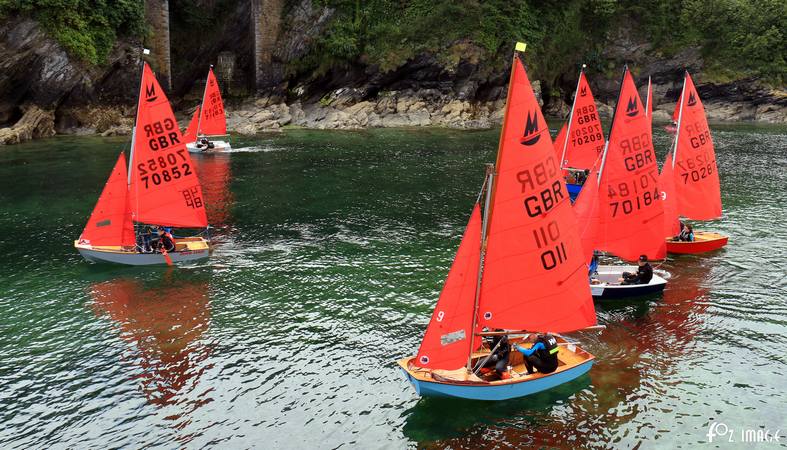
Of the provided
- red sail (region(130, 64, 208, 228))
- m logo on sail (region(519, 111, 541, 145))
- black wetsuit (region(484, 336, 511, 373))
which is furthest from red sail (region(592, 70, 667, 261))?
red sail (region(130, 64, 208, 228))

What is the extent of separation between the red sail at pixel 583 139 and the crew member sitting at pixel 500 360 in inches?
1305

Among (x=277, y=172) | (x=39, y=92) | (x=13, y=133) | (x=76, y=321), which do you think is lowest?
(x=76, y=321)

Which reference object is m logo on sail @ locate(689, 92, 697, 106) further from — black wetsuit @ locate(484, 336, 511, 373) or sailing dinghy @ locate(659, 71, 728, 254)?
black wetsuit @ locate(484, 336, 511, 373)

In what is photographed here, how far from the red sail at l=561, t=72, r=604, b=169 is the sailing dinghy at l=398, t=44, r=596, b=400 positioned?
3134 centimetres

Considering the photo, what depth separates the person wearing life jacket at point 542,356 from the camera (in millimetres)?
22531

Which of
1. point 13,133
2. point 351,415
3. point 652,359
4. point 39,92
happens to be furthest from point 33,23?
point 652,359

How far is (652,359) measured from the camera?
2642 centimetres

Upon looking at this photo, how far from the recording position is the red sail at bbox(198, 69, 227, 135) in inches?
3137

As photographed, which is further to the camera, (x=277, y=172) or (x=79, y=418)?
(x=277, y=172)

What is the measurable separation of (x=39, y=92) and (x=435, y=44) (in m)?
61.1

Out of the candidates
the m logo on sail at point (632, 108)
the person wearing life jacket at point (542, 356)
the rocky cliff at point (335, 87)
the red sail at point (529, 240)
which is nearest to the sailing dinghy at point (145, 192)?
the red sail at point (529, 240)

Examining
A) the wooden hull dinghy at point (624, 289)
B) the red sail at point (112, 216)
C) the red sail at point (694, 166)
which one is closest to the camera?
the wooden hull dinghy at point (624, 289)

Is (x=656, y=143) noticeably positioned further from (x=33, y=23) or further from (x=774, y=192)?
(x=33, y=23)

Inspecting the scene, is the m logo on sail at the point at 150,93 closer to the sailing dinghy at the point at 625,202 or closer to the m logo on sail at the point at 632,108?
the sailing dinghy at the point at 625,202
